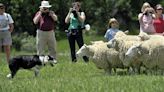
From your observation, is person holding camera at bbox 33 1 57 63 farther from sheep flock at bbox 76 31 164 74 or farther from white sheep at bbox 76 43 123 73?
white sheep at bbox 76 43 123 73

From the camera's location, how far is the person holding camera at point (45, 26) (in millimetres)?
16641

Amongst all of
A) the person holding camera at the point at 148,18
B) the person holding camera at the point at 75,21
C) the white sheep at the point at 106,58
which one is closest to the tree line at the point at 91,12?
the person holding camera at the point at 75,21

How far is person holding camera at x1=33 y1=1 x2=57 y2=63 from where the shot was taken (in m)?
16.6

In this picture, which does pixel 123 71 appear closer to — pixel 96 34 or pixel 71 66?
pixel 71 66

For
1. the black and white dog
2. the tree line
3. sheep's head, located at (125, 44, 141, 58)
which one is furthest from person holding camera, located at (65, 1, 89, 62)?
the tree line

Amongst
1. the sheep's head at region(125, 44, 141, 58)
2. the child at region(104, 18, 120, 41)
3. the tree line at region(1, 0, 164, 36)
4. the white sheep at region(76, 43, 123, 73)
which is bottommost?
the tree line at region(1, 0, 164, 36)

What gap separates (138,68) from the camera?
13.9 meters

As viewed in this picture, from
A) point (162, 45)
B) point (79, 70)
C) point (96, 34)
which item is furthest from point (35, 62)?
point (96, 34)

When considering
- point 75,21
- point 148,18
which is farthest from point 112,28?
point 75,21

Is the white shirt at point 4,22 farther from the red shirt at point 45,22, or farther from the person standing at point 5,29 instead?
the red shirt at point 45,22

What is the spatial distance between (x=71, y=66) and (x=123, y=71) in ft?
6.59

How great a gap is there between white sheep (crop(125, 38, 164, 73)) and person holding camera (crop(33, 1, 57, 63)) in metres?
3.70

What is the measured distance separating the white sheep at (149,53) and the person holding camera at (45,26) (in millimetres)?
3697

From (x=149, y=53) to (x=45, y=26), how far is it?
4315mm
